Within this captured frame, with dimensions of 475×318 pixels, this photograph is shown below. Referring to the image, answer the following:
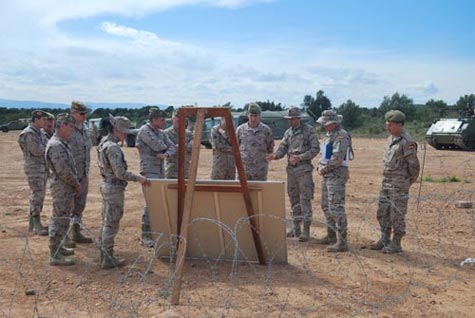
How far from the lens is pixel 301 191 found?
24.9 feet

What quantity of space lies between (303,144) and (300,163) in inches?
10.3

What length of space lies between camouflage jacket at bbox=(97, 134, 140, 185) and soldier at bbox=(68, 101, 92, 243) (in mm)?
1428

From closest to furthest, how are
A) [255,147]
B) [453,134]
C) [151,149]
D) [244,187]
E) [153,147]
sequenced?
[244,187] → [153,147] → [151,149] → [255,147] → [453,134]

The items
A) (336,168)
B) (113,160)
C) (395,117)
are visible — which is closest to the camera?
(113,160)

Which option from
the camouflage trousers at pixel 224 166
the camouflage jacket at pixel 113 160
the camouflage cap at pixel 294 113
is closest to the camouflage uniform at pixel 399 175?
the camouflage cap at pixel 294 113

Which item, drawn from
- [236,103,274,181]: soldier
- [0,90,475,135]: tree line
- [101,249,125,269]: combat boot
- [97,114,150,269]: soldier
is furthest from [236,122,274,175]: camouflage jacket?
[0,90,475,135]: tree line

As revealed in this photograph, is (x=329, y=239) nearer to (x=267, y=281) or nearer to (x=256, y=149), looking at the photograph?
(x=256, y=149)

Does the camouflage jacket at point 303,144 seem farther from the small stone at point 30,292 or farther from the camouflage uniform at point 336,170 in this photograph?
the small stone at point 30,292

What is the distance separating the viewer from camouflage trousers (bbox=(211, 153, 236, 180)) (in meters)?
8.34

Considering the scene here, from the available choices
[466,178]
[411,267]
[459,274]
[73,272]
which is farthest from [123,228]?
[466,178]

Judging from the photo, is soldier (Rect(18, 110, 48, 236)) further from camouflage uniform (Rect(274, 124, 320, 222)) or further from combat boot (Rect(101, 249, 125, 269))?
camouflage uniform (Rect(274, 124, 320, 222))

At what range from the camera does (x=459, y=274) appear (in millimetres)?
6223

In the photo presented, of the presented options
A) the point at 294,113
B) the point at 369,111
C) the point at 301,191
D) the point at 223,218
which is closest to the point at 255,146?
the point at 294,113

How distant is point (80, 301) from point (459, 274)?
4.07 metres
